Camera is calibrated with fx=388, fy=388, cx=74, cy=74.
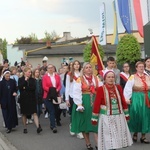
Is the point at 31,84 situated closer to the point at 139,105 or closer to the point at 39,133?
the point at 39,133

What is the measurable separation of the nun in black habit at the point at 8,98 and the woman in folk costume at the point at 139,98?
405 centimetres

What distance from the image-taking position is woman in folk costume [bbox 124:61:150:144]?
26.4 feet

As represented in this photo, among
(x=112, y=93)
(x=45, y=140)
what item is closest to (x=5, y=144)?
(x=45, y=140)

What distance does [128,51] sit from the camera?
25.9 m

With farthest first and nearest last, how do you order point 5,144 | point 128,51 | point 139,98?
point 128,51, point 5,144, point 139,98

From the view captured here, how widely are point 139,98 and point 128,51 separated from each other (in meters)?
18.0

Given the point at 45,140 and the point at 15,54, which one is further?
the point at 15,54

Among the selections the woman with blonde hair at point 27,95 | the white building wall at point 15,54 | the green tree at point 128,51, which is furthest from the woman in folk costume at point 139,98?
the white building wall at point 15,54

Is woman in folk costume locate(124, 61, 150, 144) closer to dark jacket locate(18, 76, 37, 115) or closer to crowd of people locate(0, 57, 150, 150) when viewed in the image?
crowd of people locate(0, 57, 150, 150)

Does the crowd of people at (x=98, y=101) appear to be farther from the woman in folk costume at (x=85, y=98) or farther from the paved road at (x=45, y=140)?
the paved road at (x=45, y=140)

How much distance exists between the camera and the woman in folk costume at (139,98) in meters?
8.05

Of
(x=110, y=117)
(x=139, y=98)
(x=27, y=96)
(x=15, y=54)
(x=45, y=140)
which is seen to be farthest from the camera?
(x=15, y=54)

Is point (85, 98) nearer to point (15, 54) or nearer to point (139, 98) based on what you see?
point (139, 98)

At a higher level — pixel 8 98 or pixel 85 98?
pixel 85 98
